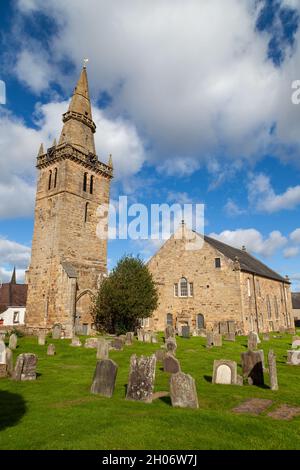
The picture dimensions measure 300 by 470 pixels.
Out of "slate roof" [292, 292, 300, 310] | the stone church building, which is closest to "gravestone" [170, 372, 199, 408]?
the stone church building

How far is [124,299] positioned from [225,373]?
51.9ft

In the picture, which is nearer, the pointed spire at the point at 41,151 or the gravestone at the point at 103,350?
the gravestone at the point at 103,350

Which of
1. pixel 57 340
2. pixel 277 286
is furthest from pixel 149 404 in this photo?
pixel 277 286

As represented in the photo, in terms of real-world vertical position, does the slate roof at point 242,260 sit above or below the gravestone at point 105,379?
above

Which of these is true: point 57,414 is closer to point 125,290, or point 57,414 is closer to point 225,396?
point 225,396

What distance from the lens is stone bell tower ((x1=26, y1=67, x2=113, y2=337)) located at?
1117 inches

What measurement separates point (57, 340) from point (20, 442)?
1720 cm

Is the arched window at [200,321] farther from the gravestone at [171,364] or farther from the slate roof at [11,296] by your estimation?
the slate roof at [11,296]

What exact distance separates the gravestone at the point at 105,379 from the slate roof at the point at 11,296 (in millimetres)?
34496

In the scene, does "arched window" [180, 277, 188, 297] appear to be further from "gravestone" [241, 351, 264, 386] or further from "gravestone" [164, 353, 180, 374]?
"gravestone" [241, 351, 264, 386]

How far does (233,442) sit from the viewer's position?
6.00 metres

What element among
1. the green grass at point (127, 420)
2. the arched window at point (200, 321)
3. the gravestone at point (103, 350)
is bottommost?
the green grass at point (127, 420)

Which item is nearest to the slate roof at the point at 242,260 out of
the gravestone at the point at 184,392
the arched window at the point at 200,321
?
the arched window at the point at 200,321

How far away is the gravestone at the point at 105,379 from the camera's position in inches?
374
